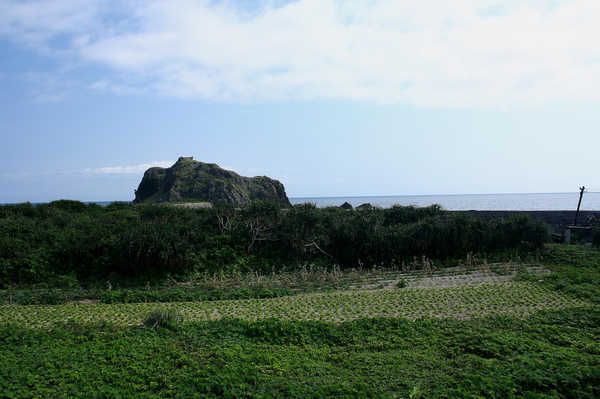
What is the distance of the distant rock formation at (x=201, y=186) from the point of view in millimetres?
54531

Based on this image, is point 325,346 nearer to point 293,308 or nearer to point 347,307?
point 347,307

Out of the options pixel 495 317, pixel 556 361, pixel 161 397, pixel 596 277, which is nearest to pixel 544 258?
pixel 596 277

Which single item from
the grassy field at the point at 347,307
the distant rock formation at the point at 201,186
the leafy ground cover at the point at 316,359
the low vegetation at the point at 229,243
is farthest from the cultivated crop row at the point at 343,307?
the distant rock formation at the point at 201,186

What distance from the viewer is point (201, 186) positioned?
56.0m

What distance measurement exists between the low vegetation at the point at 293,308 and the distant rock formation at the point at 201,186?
81.3 ft

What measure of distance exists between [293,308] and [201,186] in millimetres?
44522

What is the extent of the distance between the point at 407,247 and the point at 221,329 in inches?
584

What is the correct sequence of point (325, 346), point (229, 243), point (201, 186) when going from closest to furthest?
point (325, 346), point (229, 243), point (201, 186)

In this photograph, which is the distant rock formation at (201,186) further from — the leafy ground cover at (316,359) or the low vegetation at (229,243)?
the leafy ground cover at (316,359)

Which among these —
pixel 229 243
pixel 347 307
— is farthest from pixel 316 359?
pixel 229 243

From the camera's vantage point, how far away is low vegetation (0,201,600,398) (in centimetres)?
694

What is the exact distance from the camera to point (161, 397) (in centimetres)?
655

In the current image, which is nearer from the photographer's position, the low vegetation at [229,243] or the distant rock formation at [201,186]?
the low vegetation at [229,243]

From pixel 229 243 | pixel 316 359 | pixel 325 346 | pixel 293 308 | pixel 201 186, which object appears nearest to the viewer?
pixel 316 359
